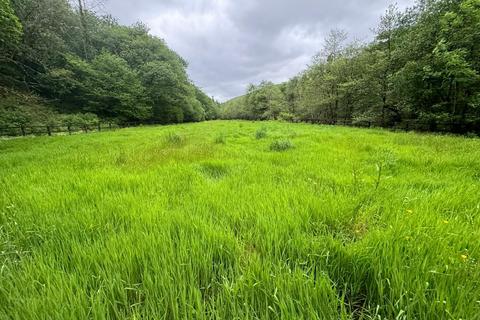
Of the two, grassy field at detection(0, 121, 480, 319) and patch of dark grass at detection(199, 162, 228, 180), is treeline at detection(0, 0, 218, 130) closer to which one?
patch of dark grass at detection(199, 162, 228, 180)

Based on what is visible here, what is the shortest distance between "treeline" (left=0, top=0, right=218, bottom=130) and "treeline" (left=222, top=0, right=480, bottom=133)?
2650 centimetres

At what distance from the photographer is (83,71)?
97.2 feet

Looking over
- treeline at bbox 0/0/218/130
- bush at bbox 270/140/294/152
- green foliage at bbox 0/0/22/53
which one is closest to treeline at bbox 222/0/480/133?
bush at bbox 270/140/294/152

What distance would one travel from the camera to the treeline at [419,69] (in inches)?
574

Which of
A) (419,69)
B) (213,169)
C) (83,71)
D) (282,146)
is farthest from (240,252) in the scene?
(83,71)

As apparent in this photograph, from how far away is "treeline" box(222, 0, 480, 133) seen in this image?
47.8ft

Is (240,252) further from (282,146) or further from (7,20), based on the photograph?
(7,20)

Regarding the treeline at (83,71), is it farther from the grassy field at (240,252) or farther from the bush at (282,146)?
the bush at (282,146)

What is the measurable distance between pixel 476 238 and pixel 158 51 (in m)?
54.1

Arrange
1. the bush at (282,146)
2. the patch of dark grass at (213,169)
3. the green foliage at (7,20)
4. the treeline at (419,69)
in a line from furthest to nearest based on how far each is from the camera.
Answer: the treeline at (419,69) < the green foliage at (7,20) < the bush at (282,146) < the patch of dark grass at (213,169)

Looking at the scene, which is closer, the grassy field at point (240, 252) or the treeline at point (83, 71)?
the grassy field at point (240, 252)

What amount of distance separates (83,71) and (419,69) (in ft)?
134

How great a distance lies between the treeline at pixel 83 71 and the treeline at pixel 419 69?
2650 centimetres

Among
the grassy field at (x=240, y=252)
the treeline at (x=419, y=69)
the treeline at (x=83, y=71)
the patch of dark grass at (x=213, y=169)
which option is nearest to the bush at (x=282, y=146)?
the patch of dark grass at (x=213, y=169)
